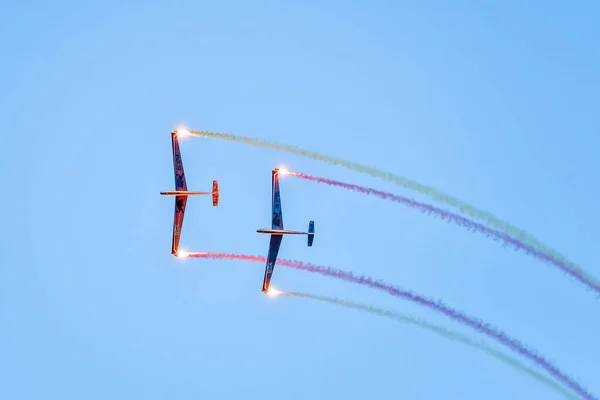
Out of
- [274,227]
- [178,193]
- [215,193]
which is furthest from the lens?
[178,193]

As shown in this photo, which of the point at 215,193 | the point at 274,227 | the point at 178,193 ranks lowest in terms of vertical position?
the point at 274,227

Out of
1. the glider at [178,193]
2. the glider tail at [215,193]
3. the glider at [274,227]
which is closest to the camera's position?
the glider at [274,227]

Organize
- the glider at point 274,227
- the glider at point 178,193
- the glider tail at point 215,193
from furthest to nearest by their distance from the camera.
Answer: the glider at point 178,193 → the glider tail at point 215,193 → the glider at point 274,227

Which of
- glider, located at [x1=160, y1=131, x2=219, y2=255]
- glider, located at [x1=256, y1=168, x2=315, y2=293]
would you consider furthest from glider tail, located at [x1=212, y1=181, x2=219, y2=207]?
glider, located at [x1=256, y1=168, x2=315, y2=293]

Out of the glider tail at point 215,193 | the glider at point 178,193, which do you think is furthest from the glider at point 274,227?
the glider at point 178,193

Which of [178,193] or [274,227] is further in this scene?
[178,193]

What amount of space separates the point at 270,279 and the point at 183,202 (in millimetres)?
10218

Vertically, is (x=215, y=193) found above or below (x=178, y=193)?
above

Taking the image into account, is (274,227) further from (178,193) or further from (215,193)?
(178,193)

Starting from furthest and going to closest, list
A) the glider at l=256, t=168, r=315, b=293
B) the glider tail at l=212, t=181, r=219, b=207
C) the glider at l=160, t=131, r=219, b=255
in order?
the glider at l=160, t=131, r=219, b=255 < the glider tail at l=212, t=181, r=219, b=207 < the glider at l=256, t=168, r=315, b=293

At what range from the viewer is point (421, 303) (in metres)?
70.9

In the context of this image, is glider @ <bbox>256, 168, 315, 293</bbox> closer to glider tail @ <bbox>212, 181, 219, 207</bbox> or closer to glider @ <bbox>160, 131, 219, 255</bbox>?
glider tail @ <bbox>212, 181, 219, 207</bbox>

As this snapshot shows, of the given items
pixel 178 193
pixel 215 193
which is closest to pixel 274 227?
pixel 215 193

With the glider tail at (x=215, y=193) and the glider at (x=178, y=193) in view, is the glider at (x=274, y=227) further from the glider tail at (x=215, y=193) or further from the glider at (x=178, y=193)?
the glider at (x=178, y=193)
